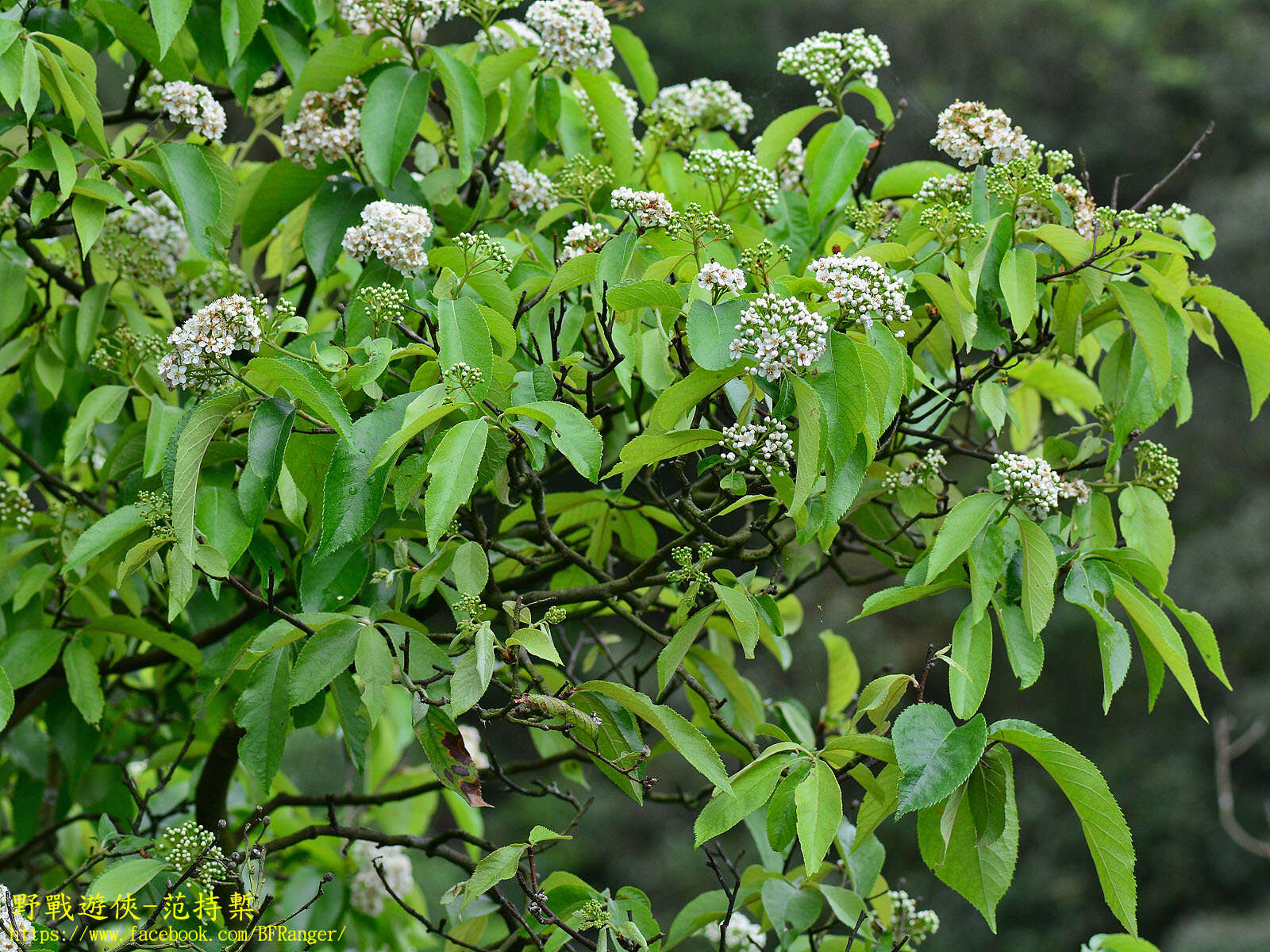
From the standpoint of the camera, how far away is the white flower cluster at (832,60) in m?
1.30

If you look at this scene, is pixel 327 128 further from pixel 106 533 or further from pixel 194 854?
pixel 194 854

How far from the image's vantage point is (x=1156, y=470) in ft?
3.73

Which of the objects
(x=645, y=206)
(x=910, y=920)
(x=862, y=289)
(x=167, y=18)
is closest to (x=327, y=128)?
(x=167, y=18)

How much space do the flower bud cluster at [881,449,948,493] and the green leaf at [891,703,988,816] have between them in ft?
1.00

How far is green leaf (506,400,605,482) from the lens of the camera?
85 centimetres

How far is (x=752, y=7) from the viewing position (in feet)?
33.5

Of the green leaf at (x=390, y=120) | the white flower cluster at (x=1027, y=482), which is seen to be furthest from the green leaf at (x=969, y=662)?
the green leaf at (x=390, y=120)

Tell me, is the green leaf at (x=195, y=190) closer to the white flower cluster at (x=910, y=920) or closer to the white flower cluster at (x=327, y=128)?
the white flower cluster at (x=327, y=128)

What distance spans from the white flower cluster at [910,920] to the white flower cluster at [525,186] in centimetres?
88

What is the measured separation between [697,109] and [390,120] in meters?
0.46

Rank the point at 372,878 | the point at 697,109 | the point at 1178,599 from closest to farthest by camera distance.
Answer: the point at 697,109, the point at 372,878, the point at 1178,599

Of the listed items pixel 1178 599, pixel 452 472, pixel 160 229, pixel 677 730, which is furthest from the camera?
pixel 1178 599

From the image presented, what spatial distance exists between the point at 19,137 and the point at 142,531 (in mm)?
629

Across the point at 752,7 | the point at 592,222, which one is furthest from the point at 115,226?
the point at 752,7
